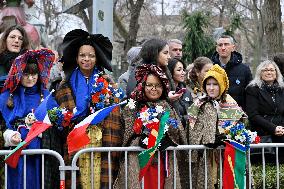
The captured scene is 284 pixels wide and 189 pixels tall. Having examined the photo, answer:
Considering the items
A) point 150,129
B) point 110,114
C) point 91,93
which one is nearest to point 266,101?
point 150,129

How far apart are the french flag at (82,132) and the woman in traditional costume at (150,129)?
360mm

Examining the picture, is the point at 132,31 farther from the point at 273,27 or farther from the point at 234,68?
the point at 234,68

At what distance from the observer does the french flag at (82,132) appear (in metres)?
5.16

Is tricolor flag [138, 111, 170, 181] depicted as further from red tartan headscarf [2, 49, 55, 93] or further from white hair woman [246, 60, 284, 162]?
white hair woman [246, 60, 284, 162]

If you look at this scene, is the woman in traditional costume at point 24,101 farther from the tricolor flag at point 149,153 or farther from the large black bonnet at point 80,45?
A: the tricolor flag at point 149,153

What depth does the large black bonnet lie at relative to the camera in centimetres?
571

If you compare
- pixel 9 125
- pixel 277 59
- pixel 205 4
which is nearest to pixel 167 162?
pixel 9 125

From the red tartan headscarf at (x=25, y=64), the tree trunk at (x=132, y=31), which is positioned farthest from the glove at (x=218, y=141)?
the tree trunk at (x=132, y=31)

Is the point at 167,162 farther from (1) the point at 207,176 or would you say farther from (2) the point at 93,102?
(2) the point at 93,102

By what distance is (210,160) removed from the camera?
5738mm

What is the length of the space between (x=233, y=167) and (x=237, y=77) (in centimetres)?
205

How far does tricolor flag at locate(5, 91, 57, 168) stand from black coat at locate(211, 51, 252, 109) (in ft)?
9.55

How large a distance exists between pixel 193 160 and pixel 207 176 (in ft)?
0.72

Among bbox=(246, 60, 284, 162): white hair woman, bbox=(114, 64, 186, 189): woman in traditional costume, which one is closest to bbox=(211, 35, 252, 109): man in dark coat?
bbox=(246, 60, 284, 162): white hair woman
